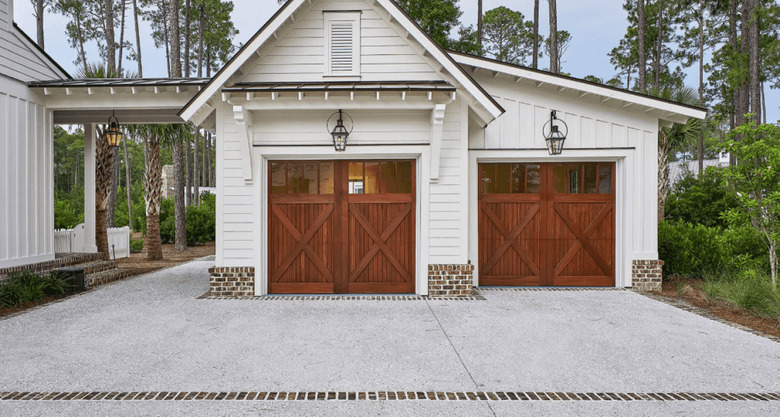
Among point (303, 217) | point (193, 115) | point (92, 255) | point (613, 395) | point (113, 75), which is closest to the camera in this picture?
point (613, 395)

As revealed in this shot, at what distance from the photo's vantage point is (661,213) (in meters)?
12.6

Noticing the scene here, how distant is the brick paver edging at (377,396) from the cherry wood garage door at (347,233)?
4.03 m

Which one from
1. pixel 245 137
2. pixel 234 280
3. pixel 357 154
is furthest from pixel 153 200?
pixel 357 154

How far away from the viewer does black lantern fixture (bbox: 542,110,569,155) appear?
318 inches

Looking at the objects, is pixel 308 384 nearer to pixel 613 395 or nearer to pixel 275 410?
pixel 275 410

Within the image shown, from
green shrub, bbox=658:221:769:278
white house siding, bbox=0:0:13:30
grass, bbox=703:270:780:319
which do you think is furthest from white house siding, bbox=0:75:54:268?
green shrub, bbox=658:221:769:278

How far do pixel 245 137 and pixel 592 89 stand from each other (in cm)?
618

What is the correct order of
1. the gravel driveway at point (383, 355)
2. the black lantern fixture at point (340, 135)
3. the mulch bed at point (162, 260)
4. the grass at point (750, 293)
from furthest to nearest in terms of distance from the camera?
the mulch bed at point (162, 260), the black lantern fixture at point (340, 135), the grass at point (750, 293), the gravel driveway at point (383, 355)

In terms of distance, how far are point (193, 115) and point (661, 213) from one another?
12398 millimetres

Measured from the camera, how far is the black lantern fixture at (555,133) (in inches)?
318

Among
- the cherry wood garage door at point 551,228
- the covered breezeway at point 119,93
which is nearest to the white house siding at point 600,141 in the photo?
the cherry wood garage door at point 551,228

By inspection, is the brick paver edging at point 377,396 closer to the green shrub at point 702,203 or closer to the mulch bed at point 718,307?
the mulch bed at point 718,307

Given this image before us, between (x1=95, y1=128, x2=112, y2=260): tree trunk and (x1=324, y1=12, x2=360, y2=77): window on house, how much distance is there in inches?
288

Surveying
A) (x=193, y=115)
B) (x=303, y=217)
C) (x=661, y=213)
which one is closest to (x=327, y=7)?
(x=193, y=115)
